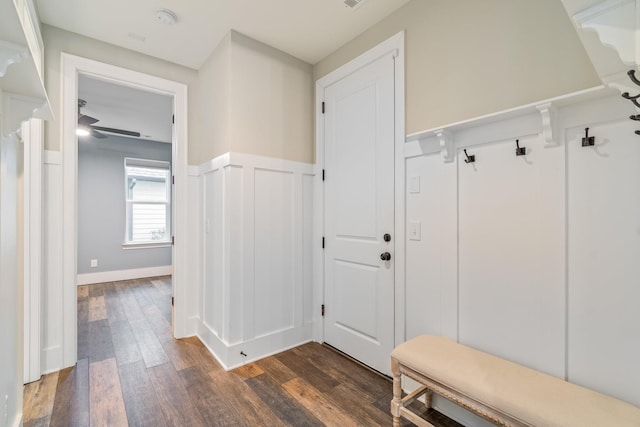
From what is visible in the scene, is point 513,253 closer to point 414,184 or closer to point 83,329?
point 414,184

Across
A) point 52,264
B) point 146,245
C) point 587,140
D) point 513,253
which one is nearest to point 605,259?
point 513,253

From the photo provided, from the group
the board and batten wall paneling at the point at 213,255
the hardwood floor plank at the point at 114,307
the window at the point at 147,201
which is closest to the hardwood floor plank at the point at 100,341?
the hardwood floor plank at the point at 114,307

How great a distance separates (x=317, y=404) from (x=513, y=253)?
1458mm

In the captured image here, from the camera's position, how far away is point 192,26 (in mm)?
2260

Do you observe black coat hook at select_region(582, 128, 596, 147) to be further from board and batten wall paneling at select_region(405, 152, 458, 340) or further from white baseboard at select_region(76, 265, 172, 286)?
white baseboard at select_region(76, 265, 172, 286)

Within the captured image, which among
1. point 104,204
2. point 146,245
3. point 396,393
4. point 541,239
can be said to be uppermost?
point 104,204

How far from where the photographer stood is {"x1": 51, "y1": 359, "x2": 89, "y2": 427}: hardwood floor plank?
171 cm

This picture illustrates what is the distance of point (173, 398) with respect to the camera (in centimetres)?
191

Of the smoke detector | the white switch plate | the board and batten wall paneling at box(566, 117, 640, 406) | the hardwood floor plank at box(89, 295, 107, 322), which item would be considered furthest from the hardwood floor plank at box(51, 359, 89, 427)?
the smoke detector

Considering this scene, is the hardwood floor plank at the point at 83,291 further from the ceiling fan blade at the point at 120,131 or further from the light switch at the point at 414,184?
the light switch at the point at 414,184

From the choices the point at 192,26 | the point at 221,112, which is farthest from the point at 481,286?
the point at 192,26

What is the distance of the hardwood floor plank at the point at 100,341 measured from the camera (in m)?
2.49

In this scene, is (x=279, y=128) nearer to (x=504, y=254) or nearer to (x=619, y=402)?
(x=504, y=254)

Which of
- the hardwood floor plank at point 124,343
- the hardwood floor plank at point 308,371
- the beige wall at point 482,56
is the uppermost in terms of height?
the beige wall at point 482,56
